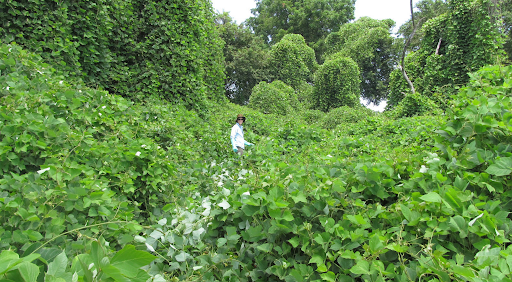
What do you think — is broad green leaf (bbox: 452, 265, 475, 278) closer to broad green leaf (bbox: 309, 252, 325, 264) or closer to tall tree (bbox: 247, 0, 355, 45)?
broad green leaf (bbox: 309, 252, 325, 264)

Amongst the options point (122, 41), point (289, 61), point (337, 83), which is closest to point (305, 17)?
point (289, 61)

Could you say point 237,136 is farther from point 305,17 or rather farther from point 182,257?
point 305,17

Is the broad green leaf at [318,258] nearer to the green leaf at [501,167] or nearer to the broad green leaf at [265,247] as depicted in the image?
the broad green leaf at [265,247]

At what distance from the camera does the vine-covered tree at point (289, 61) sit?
17453 millimetres

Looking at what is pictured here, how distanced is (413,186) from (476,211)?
0.36m

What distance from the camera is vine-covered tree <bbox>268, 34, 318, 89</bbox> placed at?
57.3ft

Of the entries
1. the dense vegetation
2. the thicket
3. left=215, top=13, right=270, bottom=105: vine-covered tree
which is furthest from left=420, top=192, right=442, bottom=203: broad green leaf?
left=215, top=13, right=270, bottom=105: vine-covered tree

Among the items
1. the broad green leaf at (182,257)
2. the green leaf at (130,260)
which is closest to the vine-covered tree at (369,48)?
the broad green leaf at (182,257)

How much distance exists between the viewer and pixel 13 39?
4.06m

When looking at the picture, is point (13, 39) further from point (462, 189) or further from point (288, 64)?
point (288, 64)

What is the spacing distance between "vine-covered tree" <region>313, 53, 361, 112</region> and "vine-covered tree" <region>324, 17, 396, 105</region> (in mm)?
6406

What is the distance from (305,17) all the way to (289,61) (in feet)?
30.8

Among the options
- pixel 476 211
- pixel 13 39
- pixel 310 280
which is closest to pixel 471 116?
pixel 476 211

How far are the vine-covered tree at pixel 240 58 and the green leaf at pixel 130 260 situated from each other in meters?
18.0
